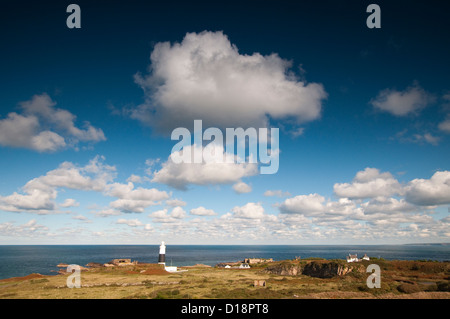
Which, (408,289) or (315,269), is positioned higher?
(408,289)

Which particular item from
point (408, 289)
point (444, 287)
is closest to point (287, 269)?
point (408, 289)

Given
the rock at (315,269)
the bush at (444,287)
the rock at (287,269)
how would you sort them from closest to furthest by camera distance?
the bush at (444,287)
the rock at (315,269)
the rock at (287,269)

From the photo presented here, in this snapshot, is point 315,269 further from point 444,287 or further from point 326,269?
point 444,287

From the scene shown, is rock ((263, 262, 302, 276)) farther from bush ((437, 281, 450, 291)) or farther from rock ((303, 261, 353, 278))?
bush ((437, 281, 450, 291))

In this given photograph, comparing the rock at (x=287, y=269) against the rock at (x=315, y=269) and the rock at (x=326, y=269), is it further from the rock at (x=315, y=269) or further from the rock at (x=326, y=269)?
the rock at (x=326, y=269)

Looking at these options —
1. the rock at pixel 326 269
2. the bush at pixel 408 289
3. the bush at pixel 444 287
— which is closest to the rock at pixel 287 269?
the rock at pixel 326 269

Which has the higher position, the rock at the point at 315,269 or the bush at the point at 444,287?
the bush at the point at 444,287

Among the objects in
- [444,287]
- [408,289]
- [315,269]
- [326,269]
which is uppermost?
[444,287]

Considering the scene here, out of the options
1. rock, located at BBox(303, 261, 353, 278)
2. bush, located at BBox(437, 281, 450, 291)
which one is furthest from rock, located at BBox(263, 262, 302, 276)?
bush, located at BBox(437, 281, 450, 291)

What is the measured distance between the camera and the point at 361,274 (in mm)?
46844

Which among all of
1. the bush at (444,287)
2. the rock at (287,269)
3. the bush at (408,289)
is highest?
the bush at (444,287)
